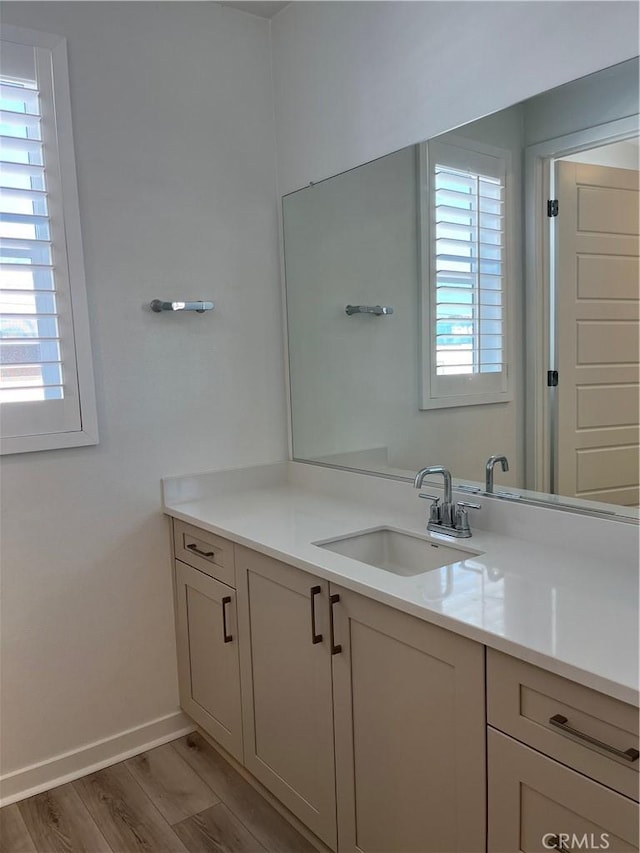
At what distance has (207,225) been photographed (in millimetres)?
2445

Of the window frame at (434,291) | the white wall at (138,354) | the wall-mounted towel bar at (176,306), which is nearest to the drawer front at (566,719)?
the window frame at (434,291)

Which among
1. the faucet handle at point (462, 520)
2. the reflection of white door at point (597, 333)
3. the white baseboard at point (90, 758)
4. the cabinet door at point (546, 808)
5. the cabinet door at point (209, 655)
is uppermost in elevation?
the reflection of white door at point (597, 333)

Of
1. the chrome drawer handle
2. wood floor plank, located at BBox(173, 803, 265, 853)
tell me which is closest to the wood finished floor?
wood floor plank, located at BBox(173, 803, 265, 853)

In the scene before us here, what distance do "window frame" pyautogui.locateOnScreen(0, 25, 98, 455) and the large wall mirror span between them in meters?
0.84

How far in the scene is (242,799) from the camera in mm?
2076

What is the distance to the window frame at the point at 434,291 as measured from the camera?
5.91 ft

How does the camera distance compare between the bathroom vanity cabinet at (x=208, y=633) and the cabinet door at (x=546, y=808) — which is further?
the bathroom vanity cabinet at (x=208, y=633)

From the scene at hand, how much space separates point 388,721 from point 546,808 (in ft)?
1.36

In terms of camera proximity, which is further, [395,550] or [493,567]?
[395,550]

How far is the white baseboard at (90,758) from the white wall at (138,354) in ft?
0.06

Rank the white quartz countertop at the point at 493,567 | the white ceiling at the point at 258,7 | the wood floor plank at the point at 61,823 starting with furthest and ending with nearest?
the white ceiling at the point at 258,7 → the wood floor plank at the point at 61,823 → the white quartz countertop at the point at 493,567

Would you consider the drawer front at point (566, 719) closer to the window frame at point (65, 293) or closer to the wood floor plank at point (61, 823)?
the wood floor plank at point (61, 823)

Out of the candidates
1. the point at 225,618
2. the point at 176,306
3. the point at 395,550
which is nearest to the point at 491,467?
the point at 395,550

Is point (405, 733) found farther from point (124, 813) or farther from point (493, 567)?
point (124, 813)
